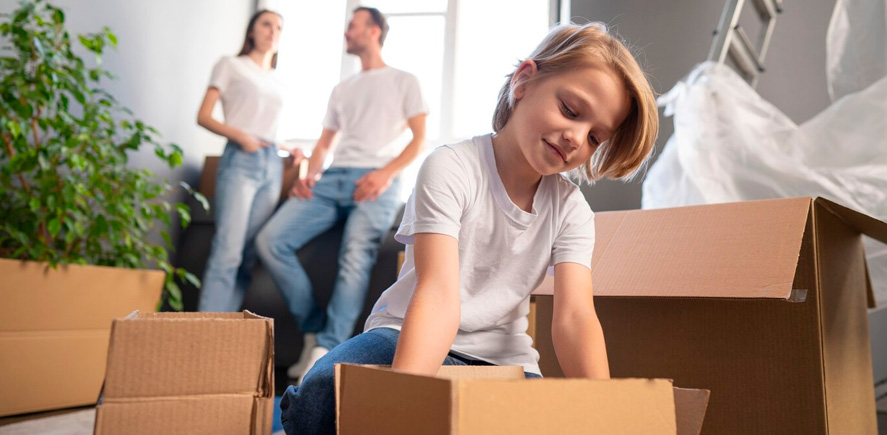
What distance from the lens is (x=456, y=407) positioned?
412mm

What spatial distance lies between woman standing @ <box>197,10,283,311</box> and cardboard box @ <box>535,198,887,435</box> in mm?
1394

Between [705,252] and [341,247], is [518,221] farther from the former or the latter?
[341,247]

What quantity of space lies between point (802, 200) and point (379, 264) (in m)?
1.47

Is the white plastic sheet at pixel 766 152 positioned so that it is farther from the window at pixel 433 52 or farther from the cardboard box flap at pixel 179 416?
the window at pixel 433 52

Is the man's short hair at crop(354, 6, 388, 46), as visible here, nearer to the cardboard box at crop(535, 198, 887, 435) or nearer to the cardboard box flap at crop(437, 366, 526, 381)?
the cardboard box at crop(535, 198, 887, 435)

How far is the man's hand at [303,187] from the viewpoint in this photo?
7.00 feet

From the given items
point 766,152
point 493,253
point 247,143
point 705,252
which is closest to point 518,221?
point 493,253

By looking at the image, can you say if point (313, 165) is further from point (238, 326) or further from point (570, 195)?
point (238, 326)

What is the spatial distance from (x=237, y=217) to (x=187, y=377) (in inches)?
61.6

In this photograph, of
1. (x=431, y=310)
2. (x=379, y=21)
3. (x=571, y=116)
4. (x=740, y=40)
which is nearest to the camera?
(x=431, y=310)

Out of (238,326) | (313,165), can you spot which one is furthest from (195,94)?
(238,326)

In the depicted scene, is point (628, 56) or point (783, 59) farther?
point (783, 59)

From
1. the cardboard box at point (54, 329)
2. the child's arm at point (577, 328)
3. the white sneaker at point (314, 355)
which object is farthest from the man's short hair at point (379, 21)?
the child's arm at point (577, 328)

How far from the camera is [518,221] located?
842 millimetres
